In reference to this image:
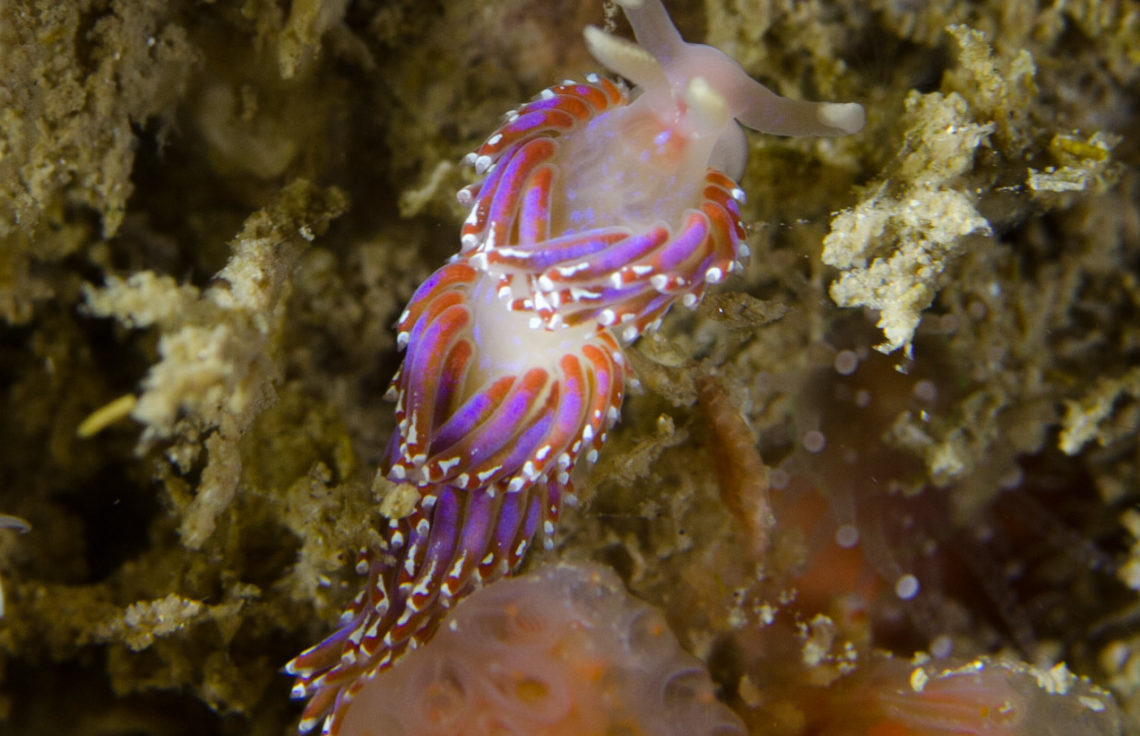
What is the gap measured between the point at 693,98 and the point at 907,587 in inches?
92.7

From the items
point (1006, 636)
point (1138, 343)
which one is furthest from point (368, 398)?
point (1138, 343)

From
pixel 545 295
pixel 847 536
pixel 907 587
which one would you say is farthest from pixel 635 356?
pixel 907 587

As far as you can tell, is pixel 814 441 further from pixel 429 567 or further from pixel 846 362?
pixel 429 567

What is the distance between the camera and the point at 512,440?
2.43 m

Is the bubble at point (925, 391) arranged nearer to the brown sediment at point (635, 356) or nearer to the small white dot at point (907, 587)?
the brown sediment at point (635, 356)

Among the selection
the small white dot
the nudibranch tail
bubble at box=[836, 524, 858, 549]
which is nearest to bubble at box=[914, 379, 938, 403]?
bubble at box=[836, 524, 858, 549]

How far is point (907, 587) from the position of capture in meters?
3.30

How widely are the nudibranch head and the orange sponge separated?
154cm

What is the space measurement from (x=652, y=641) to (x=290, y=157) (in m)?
2.39

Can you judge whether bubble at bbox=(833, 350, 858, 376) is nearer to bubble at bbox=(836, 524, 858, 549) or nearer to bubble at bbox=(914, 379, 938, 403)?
bubble at bbox=(914, 379, 938, 403)

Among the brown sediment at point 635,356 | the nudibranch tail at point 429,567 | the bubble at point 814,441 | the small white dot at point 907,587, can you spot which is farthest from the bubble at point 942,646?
the nudibranch tail at point 429,567

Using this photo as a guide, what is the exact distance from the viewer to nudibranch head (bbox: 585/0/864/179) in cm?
219

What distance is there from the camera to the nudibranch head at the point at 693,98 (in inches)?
86.2

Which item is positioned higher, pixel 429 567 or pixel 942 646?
pixel 429 567
